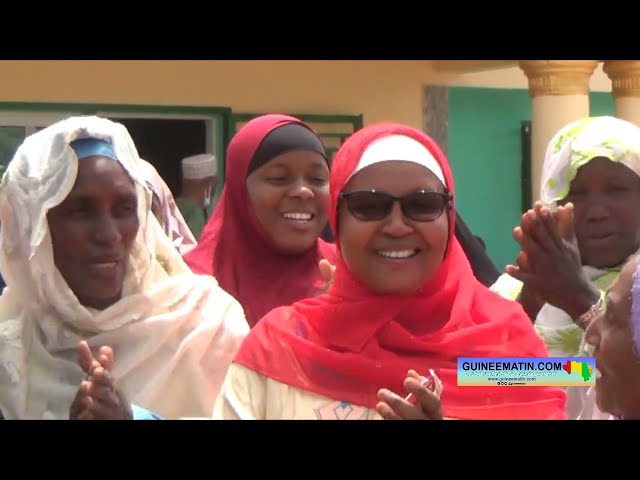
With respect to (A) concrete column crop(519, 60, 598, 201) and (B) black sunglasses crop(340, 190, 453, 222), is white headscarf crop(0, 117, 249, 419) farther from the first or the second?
(A) concrete column crop(519, 60, 598, 201)

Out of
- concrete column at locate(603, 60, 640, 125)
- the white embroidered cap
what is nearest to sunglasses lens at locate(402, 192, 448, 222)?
the white embroidered cap

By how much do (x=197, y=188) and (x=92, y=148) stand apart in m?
3.25

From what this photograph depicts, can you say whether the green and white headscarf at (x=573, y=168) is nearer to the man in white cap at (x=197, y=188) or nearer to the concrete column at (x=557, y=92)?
the man in white cap at (x=197, y=188)

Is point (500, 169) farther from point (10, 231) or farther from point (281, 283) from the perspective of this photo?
point (10, 231)

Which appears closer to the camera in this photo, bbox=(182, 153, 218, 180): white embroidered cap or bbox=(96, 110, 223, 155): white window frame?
bbox=(182, 153, 218, 180): white embroidered cap

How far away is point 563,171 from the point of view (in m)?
2.52

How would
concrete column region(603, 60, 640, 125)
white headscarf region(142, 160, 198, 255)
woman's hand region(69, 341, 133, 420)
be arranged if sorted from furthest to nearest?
concrete column region(603, 60, 640, 125) → white headscarf region(142, 160, 198, 255) → woman's hand region(69, 341, 133, 420)

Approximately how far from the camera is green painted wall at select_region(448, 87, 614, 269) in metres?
7.59

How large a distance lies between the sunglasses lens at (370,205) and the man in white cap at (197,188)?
2.67 m

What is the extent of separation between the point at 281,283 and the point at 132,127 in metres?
3.59

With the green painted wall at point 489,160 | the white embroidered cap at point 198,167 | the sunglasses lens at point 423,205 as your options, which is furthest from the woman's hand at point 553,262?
the green painted wall at point 489,160

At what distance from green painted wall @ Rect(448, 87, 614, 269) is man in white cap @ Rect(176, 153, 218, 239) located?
6.63 feet

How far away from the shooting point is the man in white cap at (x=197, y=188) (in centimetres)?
487

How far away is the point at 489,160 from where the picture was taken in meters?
7.73
